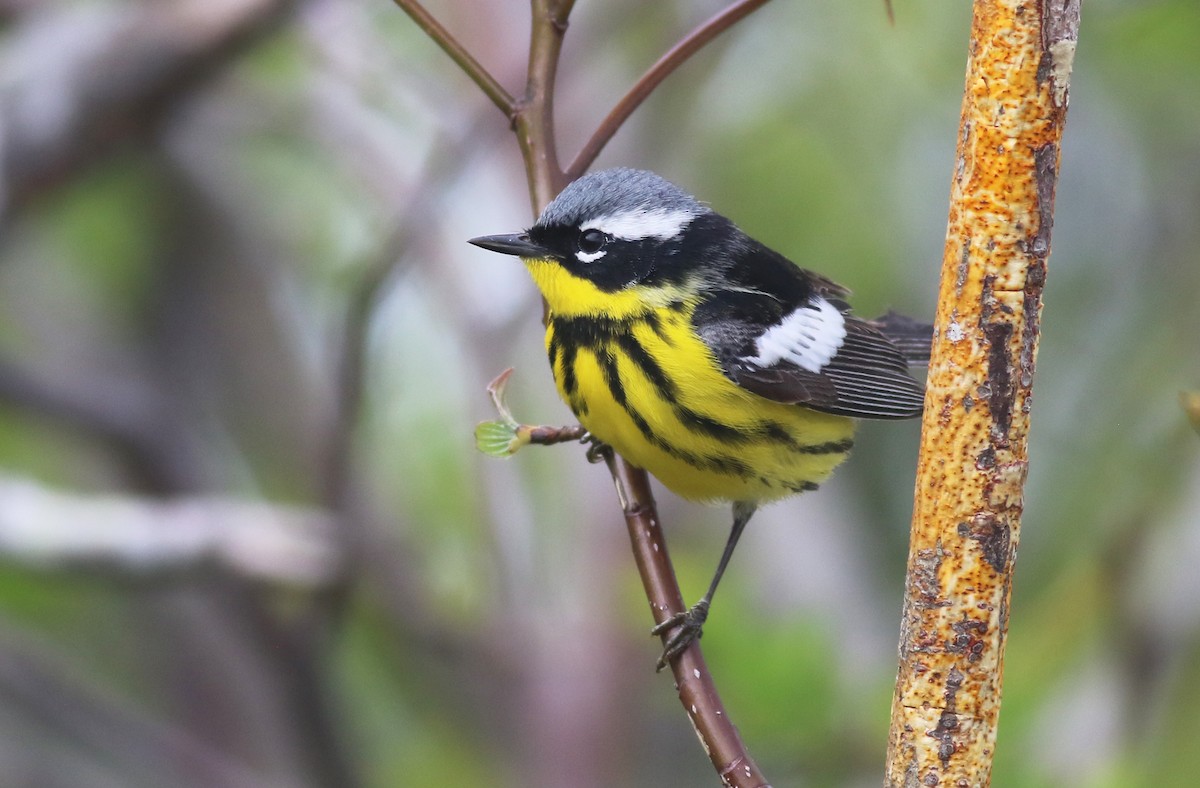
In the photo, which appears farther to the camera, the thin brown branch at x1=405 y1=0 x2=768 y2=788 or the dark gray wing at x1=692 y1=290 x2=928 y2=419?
the dark gray wing at x1=692 y1=290 x2=928 y2=419

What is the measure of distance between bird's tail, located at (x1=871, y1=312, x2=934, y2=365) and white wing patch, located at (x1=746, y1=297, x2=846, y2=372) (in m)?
0.23

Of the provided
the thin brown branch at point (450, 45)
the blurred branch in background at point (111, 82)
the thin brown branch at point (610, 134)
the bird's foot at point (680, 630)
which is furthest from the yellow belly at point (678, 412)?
the blurred branch in background at point (111, 82)

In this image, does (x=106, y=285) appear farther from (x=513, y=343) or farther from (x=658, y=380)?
(x=658, y=380)

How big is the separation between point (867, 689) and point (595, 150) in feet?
6.56

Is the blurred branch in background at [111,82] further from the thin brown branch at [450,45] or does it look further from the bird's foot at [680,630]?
the bird's foot at [680,630]

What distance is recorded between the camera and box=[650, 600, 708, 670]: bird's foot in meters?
1.94

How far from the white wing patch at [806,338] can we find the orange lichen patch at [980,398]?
50.3 inches

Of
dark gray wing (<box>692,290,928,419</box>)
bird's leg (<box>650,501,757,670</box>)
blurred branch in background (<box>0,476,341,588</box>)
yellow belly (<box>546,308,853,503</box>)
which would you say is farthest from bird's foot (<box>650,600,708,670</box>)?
blurred branch in background (<box>0,476,341,588</box>)

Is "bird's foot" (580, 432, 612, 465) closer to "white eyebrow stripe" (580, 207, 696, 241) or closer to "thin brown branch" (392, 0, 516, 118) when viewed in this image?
"white eyebrow stripe" (580, 207, 696, 241)

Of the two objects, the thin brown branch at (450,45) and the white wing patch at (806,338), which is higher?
the thin brown branch at (450,45)

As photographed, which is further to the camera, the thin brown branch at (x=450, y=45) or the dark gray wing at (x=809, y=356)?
the dark gray wing at (x=809, y=356)

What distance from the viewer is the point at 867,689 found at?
140 inches

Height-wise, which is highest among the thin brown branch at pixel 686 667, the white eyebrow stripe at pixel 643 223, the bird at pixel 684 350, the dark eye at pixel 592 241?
the white eyebrow stripe at pixel 643 223

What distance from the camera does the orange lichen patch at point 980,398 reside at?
1.39 meters
